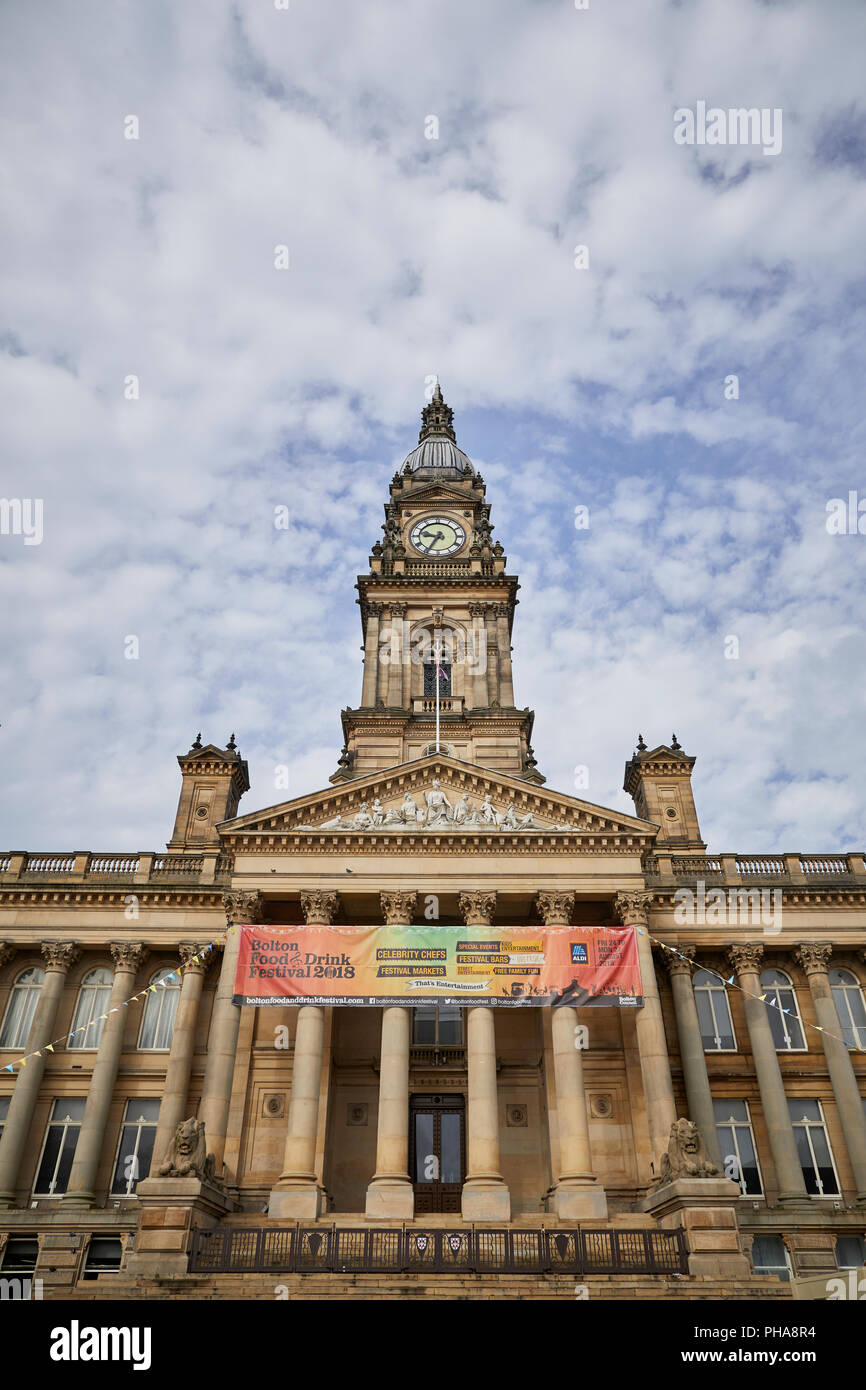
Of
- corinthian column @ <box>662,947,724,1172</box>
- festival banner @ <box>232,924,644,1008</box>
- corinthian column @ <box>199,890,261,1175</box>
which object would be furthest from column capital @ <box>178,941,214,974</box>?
corinthian column @ <box>662,947,724,1172</box>

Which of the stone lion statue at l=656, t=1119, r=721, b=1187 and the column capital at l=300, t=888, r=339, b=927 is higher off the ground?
the column capital at l=300, t=888, r=339, b=927

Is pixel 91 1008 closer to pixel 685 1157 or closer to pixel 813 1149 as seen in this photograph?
pixel 685 1157

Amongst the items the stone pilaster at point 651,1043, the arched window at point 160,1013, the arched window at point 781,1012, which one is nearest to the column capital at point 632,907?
the stone pilaster at point 651,1043

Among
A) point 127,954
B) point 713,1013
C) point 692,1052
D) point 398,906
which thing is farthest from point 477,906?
point 127,954

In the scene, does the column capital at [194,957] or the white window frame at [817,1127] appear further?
the column capital at [194,957]

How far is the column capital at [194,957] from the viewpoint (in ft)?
119

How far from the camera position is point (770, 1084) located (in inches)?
1331

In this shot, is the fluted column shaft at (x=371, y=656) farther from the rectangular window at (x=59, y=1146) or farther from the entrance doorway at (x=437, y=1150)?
the rectangular window at (x=59, y=1146)

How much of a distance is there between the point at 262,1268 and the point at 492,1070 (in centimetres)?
994

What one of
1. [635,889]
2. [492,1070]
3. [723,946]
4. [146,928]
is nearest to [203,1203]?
[492,1070]

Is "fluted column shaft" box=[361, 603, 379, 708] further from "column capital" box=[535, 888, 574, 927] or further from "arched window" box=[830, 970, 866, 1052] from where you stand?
"arched window" box=[830, 970, 866, 1052]

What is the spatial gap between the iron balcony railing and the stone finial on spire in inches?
1995

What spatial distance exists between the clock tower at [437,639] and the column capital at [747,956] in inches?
477

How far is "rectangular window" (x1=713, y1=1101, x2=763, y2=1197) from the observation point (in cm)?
3353
